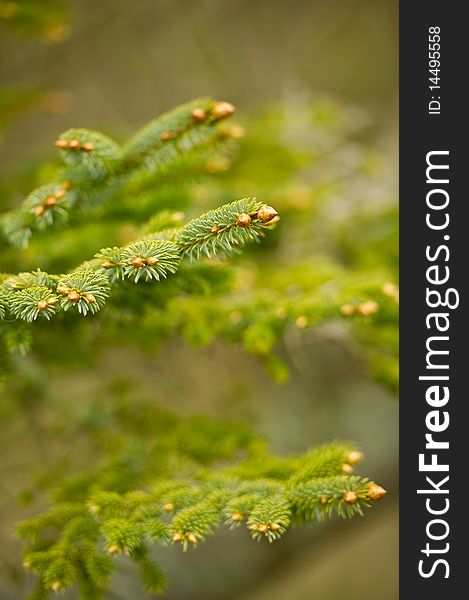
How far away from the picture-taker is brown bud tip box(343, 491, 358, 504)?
0.59 metres

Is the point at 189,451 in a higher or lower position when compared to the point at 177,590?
higher

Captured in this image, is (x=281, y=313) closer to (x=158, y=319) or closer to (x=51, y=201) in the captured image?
(x=158, y=319)

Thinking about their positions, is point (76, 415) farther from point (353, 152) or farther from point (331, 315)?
point (353, 152)

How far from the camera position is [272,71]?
8.60ft

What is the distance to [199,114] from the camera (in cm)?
66

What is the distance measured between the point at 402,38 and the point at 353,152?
52cm

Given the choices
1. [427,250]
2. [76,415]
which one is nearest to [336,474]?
[427,250]

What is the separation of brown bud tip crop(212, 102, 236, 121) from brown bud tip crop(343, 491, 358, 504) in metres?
0.44

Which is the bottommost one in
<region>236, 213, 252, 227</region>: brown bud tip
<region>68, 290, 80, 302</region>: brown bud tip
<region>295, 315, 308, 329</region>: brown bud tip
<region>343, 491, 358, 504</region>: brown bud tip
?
<region>343, 491, 358, 504</region>: brown bud tip

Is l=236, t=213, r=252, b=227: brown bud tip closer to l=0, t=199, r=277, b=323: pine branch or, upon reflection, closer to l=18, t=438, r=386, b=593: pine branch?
l=0, t=199, r=277, b=323: pine branch

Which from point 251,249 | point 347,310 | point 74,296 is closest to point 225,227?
point 74,296

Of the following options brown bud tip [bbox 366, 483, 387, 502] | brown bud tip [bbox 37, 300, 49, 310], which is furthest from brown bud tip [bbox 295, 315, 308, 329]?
brown bud tip [bbox 37, 300, 49, 310]

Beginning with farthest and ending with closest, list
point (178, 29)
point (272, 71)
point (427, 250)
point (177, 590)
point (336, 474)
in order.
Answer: point (272, 71)
point (178, 29)
point (177, 590)
point (427, 250)
point (336, 474)

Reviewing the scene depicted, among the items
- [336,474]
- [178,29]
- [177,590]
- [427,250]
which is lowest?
[177,590]
